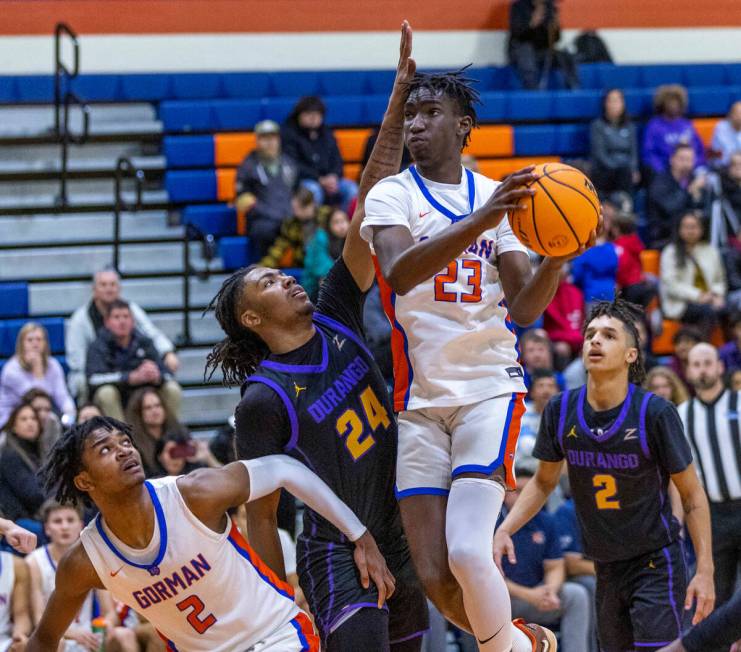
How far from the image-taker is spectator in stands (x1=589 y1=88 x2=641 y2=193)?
1236 centimetres

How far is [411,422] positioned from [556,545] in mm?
2924

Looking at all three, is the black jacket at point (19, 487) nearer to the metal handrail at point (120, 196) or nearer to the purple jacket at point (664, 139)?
the metal handrail at point (120, 196)

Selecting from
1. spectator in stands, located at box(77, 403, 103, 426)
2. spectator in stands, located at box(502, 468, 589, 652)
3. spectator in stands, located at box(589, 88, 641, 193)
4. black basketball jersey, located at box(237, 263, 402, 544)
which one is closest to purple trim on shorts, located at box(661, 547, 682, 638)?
black basketball jersey, located at box(237, 263, 402, 544)

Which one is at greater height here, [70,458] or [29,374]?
[70,458]

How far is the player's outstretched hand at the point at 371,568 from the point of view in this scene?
4726mm

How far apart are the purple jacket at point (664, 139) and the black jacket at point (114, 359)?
554cm

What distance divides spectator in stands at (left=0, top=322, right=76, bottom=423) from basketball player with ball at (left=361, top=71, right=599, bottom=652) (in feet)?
15.7

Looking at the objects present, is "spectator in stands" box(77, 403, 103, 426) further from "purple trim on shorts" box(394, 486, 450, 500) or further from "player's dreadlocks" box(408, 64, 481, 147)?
"player's dreadlocks" box(408, 64, 481, 147)

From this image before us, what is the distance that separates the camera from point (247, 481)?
14.9ft

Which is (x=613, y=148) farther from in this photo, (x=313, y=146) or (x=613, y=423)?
(x=613, y=423)

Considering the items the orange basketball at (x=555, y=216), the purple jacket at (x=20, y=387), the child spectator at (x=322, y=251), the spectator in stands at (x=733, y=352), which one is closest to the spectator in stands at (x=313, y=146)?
the child spectator at (x=322, y=251)

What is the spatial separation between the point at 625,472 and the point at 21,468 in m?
4.10

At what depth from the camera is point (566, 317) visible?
10492 millimetres

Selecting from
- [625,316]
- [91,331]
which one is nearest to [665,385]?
[625,316]
